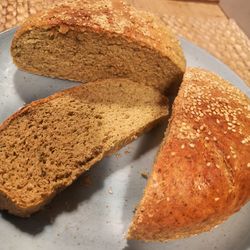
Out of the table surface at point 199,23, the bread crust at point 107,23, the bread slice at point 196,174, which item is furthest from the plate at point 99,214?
the table surface at point 199,23

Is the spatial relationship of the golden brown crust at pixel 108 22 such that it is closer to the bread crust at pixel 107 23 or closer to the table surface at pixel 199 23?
the bread crust at pixel 107 23

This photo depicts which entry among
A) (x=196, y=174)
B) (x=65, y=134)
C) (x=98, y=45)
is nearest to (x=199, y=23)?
(x=98, y=45)

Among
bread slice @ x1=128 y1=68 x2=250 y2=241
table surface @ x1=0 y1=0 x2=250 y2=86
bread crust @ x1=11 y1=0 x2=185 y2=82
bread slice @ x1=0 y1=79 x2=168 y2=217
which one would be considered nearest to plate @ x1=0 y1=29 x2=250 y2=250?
bread slice @ x1=0 y1=79 x2=168 y2=217

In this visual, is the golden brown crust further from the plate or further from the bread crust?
the plate

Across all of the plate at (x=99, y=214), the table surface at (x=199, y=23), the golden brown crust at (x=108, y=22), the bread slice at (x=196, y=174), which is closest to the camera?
the bread slice at (x=196, y=174)

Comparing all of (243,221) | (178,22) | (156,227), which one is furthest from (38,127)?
(178,22)

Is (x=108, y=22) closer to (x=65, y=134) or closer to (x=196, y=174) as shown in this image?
(x=65, y=134)

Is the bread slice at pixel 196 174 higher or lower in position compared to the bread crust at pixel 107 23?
lower
